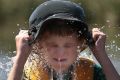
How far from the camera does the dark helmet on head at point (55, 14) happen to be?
3678 millimetres

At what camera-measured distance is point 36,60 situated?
3.99m

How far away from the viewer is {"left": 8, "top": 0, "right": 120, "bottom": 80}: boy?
3701 mm

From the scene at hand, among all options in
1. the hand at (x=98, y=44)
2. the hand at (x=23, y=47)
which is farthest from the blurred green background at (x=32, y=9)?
the hand at (x=23, y=47)

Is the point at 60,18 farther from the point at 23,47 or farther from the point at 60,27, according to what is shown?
the point at 23,47

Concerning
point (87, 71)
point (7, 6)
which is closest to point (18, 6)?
point (7, 6)

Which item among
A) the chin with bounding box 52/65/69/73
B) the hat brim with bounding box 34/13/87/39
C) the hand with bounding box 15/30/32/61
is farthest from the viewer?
the hand with bounding box 15/30/32/61

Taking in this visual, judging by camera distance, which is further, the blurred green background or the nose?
the blurred green background

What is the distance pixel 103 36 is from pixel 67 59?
441 mm

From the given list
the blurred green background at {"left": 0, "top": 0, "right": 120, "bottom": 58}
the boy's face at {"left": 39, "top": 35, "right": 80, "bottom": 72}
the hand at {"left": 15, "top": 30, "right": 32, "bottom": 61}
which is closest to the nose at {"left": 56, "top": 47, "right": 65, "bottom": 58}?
the boy's face at {"left": 39, "top": 35, "right": 80, "bottom": 72}

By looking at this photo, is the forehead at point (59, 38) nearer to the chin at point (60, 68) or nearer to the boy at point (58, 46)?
the boy at point (58, 46)

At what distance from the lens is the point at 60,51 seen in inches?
145

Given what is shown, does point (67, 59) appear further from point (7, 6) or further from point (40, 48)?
point (7, 6)

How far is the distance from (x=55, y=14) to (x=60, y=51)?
0.25 metres

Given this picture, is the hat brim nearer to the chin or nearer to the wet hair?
the wet hair
